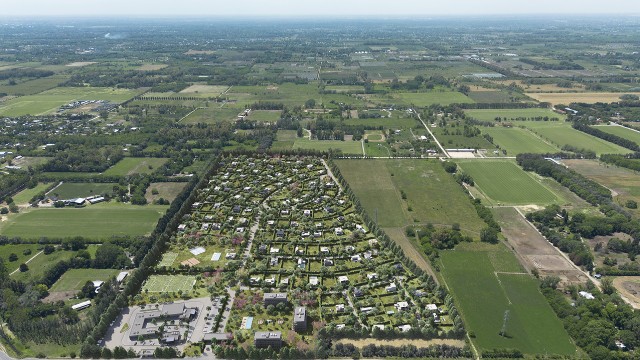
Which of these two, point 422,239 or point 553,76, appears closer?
point 422,239

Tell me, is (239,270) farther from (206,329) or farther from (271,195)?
(271,195)

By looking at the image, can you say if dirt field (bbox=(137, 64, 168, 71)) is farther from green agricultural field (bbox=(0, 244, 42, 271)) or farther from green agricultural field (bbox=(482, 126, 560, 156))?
green agricultural field (bbox=(0, 244, 42, 271))

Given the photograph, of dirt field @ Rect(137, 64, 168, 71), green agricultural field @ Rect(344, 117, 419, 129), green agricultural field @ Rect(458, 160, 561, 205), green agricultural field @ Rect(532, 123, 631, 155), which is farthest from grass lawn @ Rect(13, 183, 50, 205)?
dirt field @ Rect(137, 64, 168, 71)

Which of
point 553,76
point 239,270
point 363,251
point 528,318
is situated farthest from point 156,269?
point 553,76

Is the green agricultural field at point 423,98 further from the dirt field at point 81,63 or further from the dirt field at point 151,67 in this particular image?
the dirt field at point 81,63

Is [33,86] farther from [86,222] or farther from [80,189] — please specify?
[86,222]

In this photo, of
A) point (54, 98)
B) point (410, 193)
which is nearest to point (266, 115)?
point (410, 193)
